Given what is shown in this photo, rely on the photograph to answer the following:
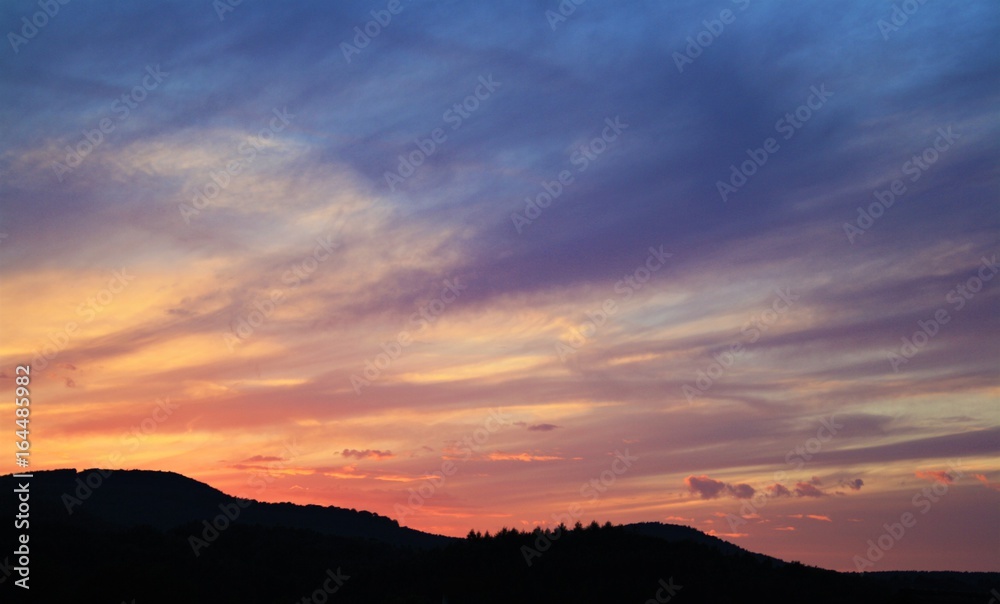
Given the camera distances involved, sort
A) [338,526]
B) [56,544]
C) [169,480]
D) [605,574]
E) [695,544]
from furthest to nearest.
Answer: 1. [169,480]
2. [338,526]
3. [56,544]
4. [695,544]
5. [605,574]

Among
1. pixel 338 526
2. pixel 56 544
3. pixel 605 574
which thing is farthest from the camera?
pixel 338 526

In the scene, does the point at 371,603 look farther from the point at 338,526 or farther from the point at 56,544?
the point at 338,526

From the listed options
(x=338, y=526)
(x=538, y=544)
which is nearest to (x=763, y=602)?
(x=538, y=544)

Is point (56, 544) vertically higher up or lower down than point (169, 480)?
lower down

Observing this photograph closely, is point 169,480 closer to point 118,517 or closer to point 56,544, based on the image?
point 118,517

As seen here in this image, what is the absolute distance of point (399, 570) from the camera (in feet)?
232

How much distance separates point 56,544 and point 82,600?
22.2m

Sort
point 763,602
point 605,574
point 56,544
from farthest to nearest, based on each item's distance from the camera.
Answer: point 56,544
point 605,574
point 763,602

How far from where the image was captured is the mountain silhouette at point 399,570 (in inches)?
2277

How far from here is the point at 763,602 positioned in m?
55.2

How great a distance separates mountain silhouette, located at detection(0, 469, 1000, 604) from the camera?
57.8 meters

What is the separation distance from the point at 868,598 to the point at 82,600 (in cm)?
5002

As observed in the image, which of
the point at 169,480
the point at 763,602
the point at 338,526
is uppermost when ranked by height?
the point at 169,480

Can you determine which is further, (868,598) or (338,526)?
(338,526)
